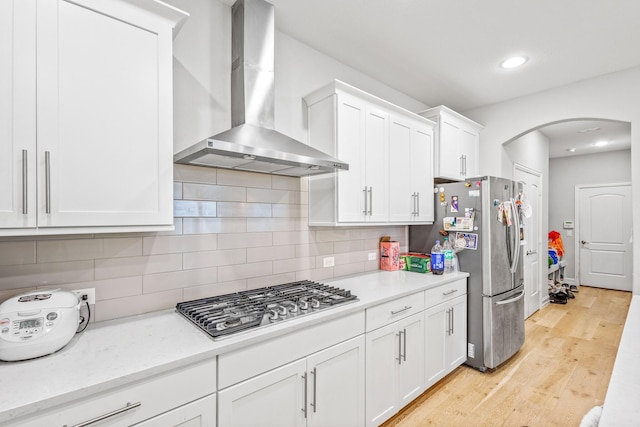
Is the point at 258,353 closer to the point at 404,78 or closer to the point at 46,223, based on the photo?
the point at 46,223

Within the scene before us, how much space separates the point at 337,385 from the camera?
176cm

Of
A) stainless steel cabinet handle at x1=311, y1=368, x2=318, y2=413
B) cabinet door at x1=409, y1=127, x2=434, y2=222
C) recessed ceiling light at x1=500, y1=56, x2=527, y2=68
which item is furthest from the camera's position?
cabinet door at x1=409, y1=127, x2=434, y2=222

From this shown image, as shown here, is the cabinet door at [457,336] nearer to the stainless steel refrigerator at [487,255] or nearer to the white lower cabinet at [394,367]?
the stainless steel refrigerator at [487,255]

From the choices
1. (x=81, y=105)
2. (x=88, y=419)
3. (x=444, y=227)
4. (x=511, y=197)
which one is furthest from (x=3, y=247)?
(x=511, y=197)

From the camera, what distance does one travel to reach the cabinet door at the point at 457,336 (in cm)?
267

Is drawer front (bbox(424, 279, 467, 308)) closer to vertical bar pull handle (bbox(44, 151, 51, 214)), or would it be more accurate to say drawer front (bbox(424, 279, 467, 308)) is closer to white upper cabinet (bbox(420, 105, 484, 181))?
white upper cabinet (bbox(420, 105, 484, 181))

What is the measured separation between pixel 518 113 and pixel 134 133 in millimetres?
3697

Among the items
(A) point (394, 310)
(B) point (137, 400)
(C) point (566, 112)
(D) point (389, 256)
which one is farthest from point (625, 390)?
(C) point (566, 112)

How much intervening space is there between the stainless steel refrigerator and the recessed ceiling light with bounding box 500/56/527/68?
0.99 metres

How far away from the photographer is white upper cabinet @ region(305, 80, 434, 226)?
2.28 meters

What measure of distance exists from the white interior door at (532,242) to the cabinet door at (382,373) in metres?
3.10

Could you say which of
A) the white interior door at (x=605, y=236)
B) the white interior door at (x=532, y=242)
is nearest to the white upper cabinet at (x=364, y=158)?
the white interior door at (x=532, y=242)

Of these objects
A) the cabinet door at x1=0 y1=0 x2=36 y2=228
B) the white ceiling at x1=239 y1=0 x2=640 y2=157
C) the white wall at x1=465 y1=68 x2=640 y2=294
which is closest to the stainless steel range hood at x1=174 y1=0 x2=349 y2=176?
the white ceiling at x1=239 y1=0 x2=640 y2=157

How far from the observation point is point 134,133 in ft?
4.54
